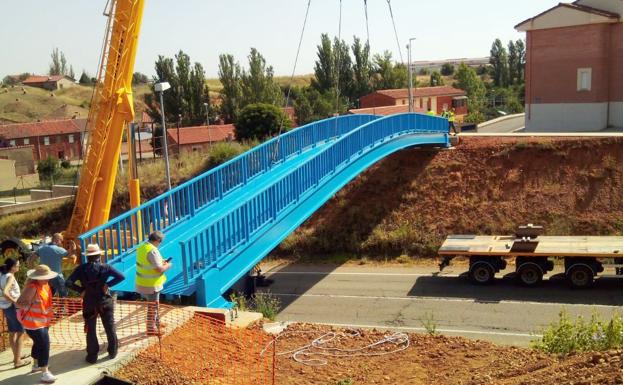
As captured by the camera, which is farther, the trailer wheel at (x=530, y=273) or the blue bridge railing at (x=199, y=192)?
the trailer wheel at (x=530, y=273)

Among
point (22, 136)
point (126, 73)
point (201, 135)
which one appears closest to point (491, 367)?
point (126, 73)

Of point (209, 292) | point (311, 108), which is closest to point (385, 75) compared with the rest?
point (311, 108)

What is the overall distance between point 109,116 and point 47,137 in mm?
54937

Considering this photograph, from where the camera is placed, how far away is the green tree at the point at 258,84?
5956 centimetres

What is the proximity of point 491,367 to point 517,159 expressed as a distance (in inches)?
721

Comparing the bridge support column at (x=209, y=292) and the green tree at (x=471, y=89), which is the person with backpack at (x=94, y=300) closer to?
the bridge support column at (x=209, y=292)

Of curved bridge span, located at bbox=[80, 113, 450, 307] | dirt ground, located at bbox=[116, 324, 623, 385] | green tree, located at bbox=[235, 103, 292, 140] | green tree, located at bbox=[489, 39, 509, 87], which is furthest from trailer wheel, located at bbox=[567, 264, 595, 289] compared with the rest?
green tree, located at bbox=[489, 39, 509, 87]

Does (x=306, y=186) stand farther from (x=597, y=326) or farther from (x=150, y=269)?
(x=597, y=326)

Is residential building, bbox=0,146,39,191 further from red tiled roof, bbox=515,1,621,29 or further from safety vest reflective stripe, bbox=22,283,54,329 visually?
safety vest reflective stripe, bbox=22,283,54,329

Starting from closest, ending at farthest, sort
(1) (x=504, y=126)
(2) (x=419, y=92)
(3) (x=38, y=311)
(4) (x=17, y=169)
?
(3) (x=38, y=311)
(1) (x=504, y=126)
(4) (x=17, y=169)
(2) (x=419, y=92)

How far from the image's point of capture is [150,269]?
8.88 metres

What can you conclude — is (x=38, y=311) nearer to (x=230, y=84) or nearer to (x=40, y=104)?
(x=230, y=84)

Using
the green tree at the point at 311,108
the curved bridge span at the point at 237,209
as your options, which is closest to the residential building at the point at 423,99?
the green tree at the point at 311,108

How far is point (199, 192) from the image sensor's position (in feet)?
50.4
